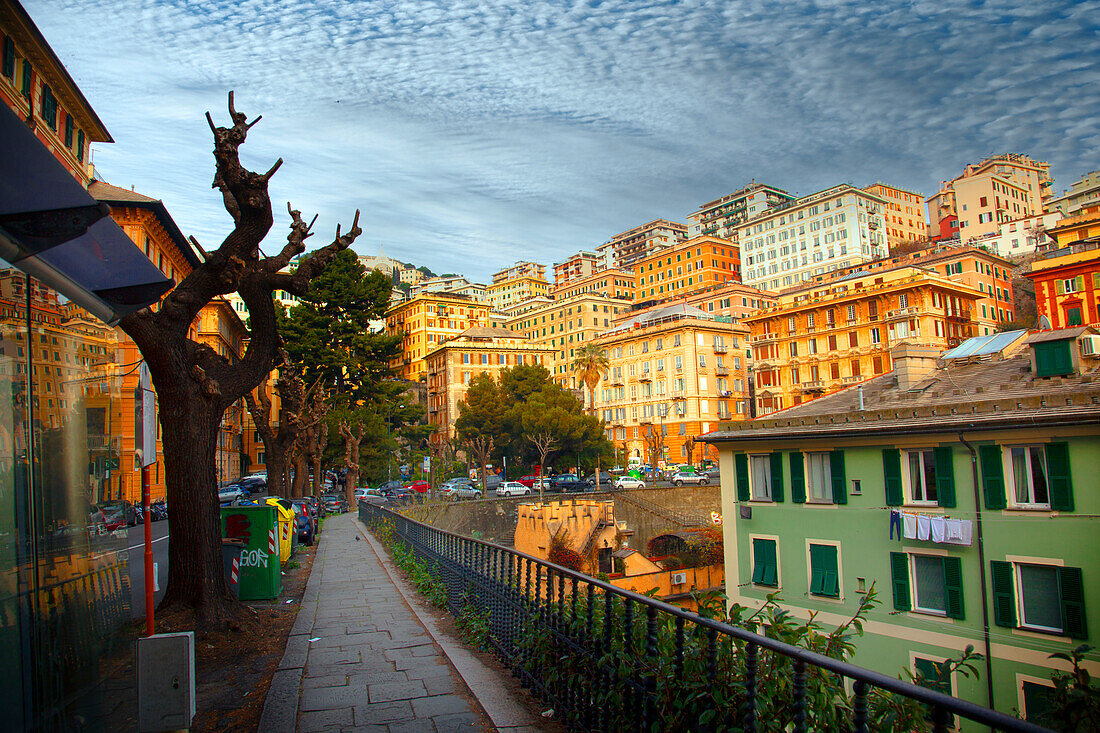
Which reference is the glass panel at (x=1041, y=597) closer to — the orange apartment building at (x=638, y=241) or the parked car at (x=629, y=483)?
the parked car at (x=629, y=483)

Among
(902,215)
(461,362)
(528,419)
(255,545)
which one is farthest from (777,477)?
(902,215)

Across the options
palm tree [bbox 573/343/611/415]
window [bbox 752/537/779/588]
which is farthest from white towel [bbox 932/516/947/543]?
palm tree [bbox 573/343/611/415]

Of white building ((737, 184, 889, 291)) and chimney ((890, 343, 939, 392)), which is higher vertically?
white building ((737, 184, 889, 291))

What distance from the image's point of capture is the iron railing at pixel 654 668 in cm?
297

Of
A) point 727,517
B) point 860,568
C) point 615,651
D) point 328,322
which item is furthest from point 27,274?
point 328,322

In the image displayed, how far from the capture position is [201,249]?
387 inches

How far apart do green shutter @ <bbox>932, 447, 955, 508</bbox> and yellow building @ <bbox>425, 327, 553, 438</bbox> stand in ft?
225

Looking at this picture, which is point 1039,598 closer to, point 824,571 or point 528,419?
point 824,571

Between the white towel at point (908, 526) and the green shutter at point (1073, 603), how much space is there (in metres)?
3.62

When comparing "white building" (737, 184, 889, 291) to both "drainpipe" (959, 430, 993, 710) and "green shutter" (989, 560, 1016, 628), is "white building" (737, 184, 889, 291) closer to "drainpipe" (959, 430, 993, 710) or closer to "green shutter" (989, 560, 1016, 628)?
"drainpipe" (959, 430, 993, 710)

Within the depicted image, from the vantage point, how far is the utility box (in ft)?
14.3

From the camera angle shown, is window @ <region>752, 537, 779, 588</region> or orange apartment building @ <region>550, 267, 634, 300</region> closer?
window @ <region>752, 537, 779, 588</region>

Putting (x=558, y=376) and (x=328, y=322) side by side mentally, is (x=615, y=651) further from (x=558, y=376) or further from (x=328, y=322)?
(x=558, y=376)

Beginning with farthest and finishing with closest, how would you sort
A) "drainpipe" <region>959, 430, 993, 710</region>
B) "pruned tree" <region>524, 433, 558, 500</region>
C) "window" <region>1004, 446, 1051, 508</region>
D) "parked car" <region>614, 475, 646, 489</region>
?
"pruned tree" <region>524, 433, 558, 500</region> < "parked car" <region>614, 475, 646, 489</region> < "window" <region>1004, 446, 1051, 508</region> < "drainpipe" <region>959, 430, 993, 710</region>
